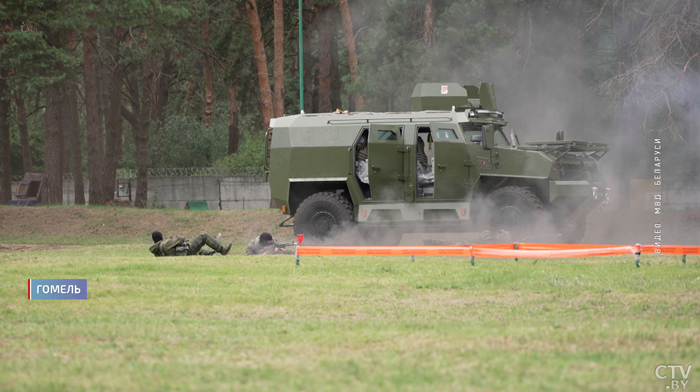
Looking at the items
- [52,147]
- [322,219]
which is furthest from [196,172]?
[322,219]

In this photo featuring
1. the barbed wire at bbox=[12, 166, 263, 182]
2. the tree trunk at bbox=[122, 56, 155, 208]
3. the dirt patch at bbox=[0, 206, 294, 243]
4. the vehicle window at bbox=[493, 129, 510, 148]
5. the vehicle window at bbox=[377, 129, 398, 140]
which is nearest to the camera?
the vehicle window at bbox=[377, 129, 398, 140]

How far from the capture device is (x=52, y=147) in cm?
3117

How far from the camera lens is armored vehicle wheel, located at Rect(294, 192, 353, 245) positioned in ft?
57.0

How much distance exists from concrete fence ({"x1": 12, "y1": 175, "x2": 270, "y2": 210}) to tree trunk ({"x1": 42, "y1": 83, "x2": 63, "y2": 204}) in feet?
12.6

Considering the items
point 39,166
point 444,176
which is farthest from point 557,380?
A: point 39,166

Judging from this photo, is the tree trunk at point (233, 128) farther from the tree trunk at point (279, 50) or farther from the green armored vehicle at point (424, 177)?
the green armored vehicle at point (424, 177)

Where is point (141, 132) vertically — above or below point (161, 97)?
below

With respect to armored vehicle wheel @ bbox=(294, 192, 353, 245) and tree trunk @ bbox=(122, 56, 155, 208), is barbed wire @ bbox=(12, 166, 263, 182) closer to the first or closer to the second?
tree trunk @ bbox=(122, 56, 155, 208)

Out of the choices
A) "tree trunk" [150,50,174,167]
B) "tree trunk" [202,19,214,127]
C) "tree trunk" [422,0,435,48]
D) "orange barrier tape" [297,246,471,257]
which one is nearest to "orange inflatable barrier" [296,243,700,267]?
"orange barrier tape" [297,246,471,257]

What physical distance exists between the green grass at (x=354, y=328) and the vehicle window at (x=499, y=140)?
474 cm

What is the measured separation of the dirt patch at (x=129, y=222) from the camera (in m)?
25.1

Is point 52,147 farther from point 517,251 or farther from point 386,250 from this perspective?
point 517,251

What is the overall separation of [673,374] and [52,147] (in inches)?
1127

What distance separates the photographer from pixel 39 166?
57.9m
